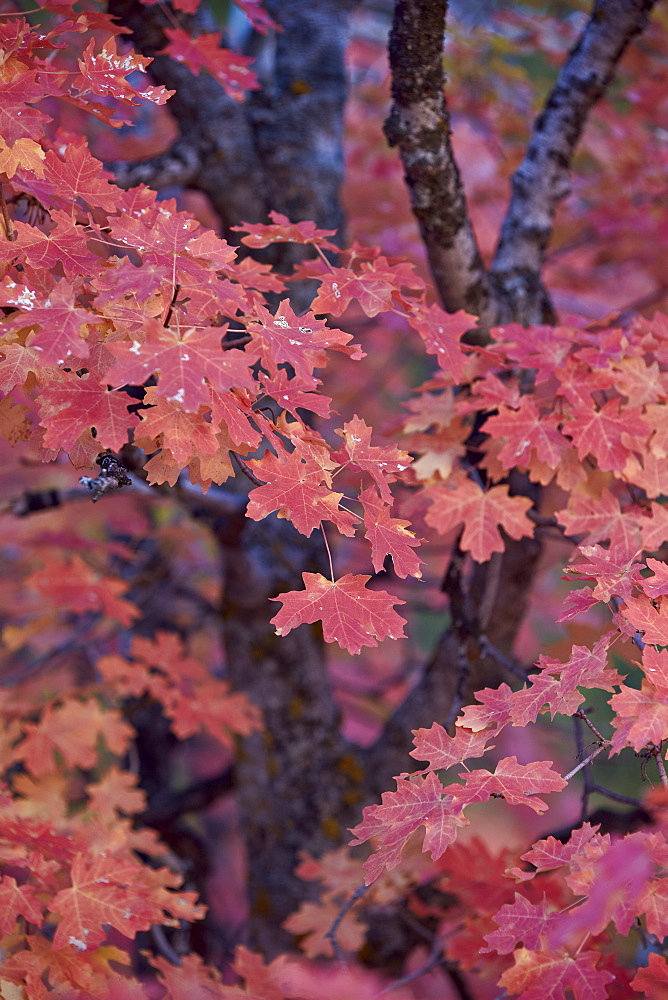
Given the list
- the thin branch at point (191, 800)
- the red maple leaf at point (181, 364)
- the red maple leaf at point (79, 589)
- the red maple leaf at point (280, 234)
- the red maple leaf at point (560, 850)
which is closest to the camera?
the red maple leaf at point (181, 364)

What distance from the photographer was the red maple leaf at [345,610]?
47.1 inches

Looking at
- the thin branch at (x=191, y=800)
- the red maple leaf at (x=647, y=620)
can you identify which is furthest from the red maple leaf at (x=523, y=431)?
the thin branch at (x=191, y=800)

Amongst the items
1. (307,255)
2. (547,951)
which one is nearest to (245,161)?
(307,255)

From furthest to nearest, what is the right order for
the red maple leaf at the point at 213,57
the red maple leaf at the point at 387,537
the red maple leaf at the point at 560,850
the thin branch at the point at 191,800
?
the thin branch at the point at 191,800, the red maple leaf at the point at 213,57, the red maple leaf at the point at 387,537, the red maple leaf at the point at 560,850

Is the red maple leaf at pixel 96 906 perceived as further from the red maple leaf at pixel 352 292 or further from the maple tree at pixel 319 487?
the red maple leaf at pixel 352 292

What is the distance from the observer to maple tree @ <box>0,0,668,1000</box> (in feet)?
3.79

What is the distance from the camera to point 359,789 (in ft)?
8.64

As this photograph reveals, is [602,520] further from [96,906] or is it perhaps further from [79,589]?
[79,589]

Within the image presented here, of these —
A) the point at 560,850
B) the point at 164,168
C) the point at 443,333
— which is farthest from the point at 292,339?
the point at 164,168

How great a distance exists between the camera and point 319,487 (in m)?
1.23

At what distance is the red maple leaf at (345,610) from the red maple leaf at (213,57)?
145 centimetres

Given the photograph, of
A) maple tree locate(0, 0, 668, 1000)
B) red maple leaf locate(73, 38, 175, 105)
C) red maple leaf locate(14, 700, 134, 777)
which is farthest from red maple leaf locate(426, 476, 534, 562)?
red maple leaf locate(14, 700, 134, 777)

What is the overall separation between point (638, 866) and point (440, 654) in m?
1.75

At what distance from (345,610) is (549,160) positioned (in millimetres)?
1652
